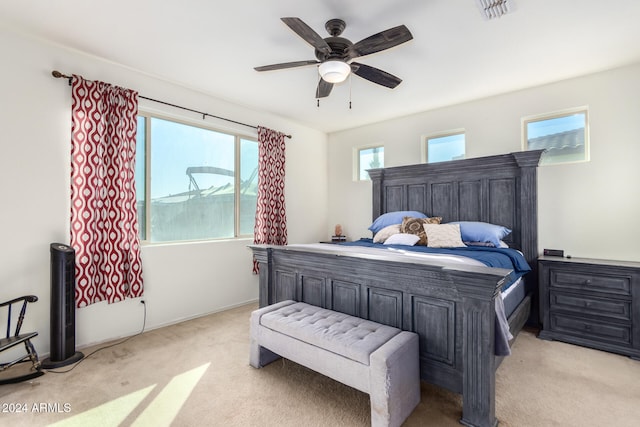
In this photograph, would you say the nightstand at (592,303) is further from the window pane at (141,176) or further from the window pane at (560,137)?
the window pane at (141,176)

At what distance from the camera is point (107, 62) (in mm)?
2979

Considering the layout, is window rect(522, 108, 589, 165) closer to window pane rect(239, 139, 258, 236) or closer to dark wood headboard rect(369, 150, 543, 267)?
dark wood headboard rect(369, 150, 543, 267)

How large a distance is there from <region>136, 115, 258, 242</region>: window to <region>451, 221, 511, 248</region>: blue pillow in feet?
9.29

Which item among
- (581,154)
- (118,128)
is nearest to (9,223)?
(118,128)

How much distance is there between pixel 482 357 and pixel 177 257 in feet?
10.3

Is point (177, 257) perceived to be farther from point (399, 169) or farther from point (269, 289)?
point (399, 169)

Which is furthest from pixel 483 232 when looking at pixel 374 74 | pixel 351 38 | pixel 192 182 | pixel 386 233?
pixel 192 182

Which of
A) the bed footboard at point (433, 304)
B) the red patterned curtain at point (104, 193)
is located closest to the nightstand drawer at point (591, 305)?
the bed footboard at point (433, 304)

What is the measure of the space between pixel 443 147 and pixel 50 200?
4.58 metres

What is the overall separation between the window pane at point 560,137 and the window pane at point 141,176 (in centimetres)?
452

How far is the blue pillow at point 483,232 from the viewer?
3311mm

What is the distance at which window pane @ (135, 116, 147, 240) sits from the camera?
10.7 feet

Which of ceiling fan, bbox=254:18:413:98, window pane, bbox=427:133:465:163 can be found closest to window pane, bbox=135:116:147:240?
ceiling fan, bbox=254:18:413:98

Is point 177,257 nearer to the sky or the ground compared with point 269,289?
nearer to the sky
